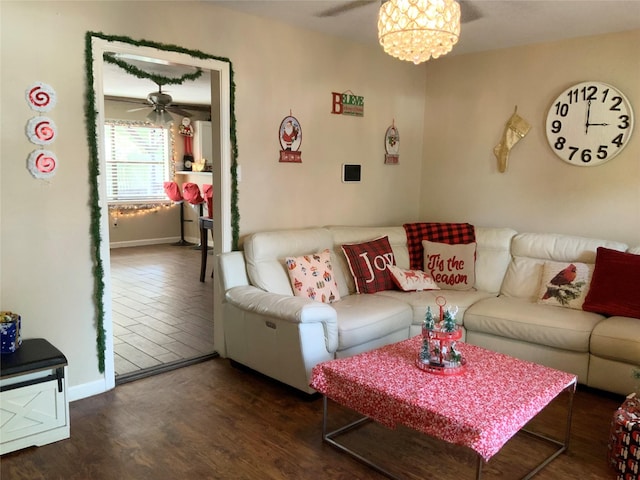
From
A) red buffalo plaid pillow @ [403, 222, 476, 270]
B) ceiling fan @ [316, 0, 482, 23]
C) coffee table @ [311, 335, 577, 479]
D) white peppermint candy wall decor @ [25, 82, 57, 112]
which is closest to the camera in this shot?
coffee table @ [311, 335, 577, 479]

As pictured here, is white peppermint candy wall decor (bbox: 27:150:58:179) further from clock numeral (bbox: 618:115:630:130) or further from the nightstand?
clock numeral (bbox: 618:115:630:130)

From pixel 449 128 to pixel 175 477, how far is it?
3.86m

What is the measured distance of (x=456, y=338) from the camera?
94.8 inches

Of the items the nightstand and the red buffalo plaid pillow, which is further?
the red buffalo plaid pillow

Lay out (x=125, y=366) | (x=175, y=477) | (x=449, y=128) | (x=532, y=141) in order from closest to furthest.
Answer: (x=175, y=477), (x=125, y=366), (x=532, y=141), (x=449, y=128)

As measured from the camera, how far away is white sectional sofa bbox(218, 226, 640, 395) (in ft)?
9.91

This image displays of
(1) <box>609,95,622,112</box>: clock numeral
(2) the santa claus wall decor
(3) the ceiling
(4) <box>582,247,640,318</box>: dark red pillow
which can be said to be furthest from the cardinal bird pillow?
(2) the santa claus wall decor

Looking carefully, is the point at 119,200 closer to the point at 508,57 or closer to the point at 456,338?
the point at 508,57

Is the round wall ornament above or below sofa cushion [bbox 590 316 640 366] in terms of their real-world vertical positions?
above

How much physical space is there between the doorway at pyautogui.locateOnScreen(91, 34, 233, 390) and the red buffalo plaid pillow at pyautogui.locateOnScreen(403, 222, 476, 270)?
5.22 ft

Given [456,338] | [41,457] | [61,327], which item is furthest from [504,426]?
[61,327]

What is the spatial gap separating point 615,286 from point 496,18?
1999mm

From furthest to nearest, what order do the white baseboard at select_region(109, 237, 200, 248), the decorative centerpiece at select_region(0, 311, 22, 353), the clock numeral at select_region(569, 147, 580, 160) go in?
the white baseboard at select_region(109, 237, 200, 248)
the clock numeral at select_region(569, 147, 580, 160)
the decorative centerpiece at select_region(0, 311, 22, 353)

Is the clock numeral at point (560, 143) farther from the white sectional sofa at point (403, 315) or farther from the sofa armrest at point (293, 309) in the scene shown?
the sofa armrest at point (293, 309)
